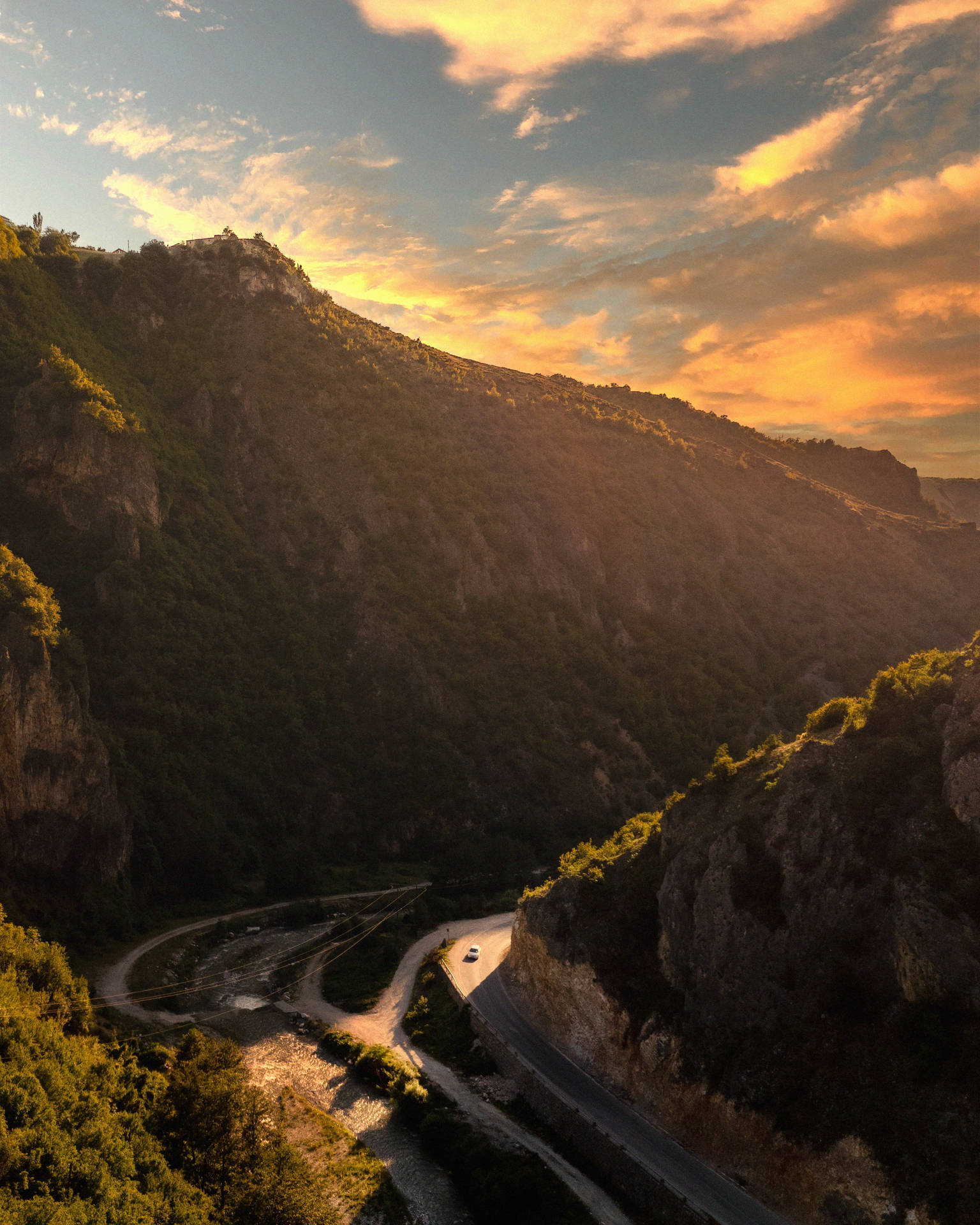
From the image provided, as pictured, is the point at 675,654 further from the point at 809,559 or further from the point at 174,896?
the point at 174,896

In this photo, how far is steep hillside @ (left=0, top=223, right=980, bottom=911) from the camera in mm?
91250

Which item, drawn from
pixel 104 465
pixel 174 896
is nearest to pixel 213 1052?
pixel 174 896

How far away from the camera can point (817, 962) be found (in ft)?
123

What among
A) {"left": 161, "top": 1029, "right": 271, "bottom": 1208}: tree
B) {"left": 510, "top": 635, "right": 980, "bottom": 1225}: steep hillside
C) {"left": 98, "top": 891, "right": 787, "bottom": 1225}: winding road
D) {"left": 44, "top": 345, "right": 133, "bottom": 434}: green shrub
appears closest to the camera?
{"left": 510, "top": 635, "right": 980, "bottom": 1225}: steep hillside

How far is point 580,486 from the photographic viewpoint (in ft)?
455

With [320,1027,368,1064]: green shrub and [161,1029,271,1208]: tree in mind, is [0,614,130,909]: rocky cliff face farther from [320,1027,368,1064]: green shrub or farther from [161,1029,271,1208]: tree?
[161,1029,271,1208]: tree

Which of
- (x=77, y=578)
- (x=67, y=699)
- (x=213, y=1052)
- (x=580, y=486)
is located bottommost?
(x=213, y=1052)

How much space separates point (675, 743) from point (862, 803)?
68.2m

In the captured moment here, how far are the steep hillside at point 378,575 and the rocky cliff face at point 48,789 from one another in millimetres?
5468

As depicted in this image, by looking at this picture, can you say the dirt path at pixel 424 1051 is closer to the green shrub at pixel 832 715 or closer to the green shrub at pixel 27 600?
the green shrub at pixel 832 715

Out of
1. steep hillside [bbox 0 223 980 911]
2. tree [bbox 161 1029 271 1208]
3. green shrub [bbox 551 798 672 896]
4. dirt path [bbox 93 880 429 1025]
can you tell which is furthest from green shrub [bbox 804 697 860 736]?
steep hillside [bbox 0 223 980 911]

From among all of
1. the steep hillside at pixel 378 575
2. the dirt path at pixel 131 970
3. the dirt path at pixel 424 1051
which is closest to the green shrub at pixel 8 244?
the steep hillside at pixel 378 575

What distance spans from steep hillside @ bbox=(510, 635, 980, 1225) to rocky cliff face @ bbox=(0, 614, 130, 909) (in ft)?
135

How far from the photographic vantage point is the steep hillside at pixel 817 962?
31516 mm
